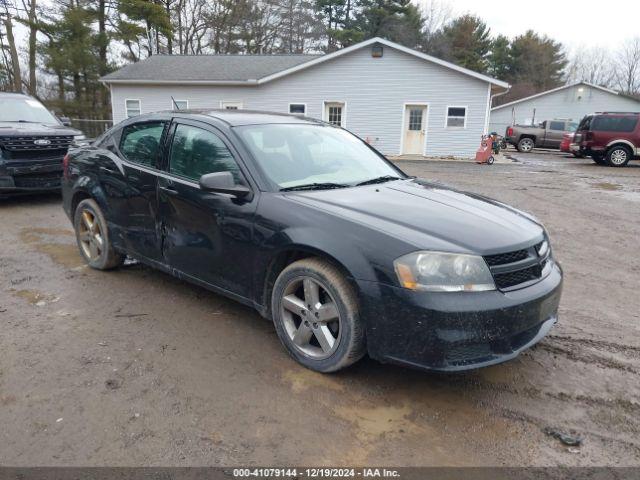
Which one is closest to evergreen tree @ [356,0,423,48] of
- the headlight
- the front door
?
the front door

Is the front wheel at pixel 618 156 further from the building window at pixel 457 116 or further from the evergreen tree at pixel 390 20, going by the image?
the evergreen tree at pixel 390 20

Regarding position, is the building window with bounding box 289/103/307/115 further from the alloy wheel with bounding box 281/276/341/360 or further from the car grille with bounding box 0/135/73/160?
the alloy wheel with bounding box 281/276/341/360

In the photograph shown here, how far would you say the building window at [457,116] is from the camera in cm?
1997

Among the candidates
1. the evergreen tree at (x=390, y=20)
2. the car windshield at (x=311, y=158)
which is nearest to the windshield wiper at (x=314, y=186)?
the car windshield at (x=311, y=158)

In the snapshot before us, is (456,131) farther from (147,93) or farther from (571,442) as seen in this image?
(571,442)

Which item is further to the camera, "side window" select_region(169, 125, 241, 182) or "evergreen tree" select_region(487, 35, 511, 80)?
"evergreen tree" select_region(487, 35, 511, 80)

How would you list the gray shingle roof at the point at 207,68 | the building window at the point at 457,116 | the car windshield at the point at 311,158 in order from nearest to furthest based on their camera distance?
the car windshield at the point at 311,158
the building window at the point at 457,116
the gray shingle roof at the point at 207,68

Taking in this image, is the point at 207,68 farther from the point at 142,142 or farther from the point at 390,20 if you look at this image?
the point at 390,20

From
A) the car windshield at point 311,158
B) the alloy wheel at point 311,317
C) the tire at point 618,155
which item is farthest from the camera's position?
the tire at point 618,155

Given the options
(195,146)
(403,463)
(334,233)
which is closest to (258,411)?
(403,463)

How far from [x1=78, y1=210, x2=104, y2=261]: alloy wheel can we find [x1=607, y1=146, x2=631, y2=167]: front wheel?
19511mm

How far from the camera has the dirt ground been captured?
2357mm

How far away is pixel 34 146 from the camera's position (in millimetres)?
7684

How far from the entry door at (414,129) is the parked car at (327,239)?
17.2m
